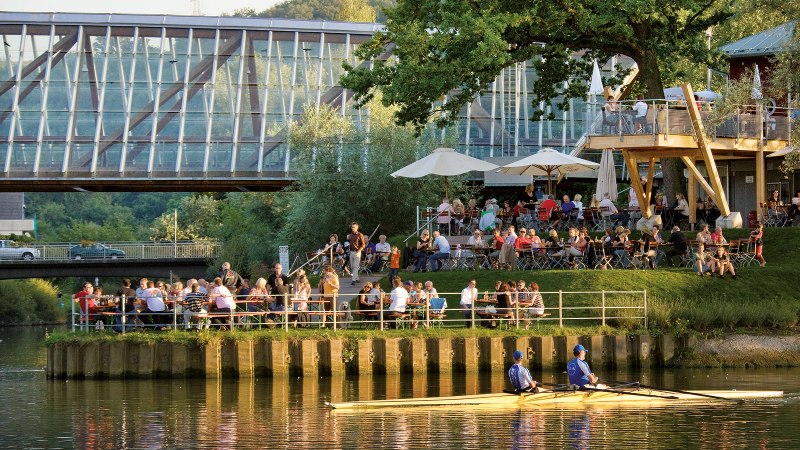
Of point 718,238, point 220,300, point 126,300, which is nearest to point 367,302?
point 220,300

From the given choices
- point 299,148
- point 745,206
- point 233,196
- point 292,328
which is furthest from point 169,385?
point 233,196

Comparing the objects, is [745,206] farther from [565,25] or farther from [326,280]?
[326,280]

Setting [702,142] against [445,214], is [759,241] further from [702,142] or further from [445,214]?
[445,214]

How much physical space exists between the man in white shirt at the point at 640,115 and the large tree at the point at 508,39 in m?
2.47

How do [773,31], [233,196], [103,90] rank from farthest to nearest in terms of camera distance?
[233,196], [103,90], [773,31]

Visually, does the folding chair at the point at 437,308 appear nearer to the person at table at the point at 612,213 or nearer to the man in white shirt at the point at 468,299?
the man in white shirt at the point at 468,299

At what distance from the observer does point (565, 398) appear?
27.2 meters

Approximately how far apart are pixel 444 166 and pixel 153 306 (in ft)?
41.5

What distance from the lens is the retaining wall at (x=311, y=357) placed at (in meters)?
31.7

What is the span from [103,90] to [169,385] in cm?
4175

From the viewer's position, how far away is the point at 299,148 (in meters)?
62.1

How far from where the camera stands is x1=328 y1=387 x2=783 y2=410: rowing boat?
1045 inches

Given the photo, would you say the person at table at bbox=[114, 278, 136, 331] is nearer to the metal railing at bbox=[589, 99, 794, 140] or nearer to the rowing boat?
the rowing boat

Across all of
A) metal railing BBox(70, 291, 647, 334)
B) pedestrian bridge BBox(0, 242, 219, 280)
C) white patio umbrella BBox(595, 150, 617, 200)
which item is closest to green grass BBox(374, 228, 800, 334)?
metal railing BBox(70, 291, 647, 334)
